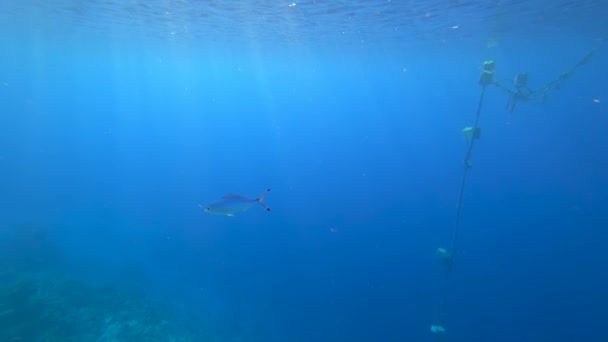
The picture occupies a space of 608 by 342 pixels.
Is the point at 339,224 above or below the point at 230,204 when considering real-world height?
below

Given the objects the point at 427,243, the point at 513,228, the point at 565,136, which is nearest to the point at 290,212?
the point at 427,243

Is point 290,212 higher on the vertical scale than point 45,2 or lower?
lower

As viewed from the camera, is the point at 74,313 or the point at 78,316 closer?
the point at 78,316

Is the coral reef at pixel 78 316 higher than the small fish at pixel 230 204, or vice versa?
the small fish at pixel 230 204

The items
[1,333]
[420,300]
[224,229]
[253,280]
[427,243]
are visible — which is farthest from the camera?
[224,229]

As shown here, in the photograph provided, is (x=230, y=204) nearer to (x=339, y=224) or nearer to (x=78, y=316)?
(x=78, y=316)

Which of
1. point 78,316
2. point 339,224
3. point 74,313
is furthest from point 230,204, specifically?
point 339,224

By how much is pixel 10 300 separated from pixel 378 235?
1936 centimetres

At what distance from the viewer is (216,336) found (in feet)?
41.0

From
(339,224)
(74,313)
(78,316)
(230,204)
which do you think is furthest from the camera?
(339,224)

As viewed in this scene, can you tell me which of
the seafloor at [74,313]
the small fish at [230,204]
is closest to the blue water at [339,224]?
the seafloor at [74,313]

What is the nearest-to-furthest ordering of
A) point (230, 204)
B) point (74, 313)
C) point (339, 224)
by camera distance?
point (230, 204) → point (74, 313) → point (339, 224)

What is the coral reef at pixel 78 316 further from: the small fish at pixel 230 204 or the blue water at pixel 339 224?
the small fish at pixel 230 204

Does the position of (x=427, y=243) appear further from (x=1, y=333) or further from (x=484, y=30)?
(x=1, y=333)
